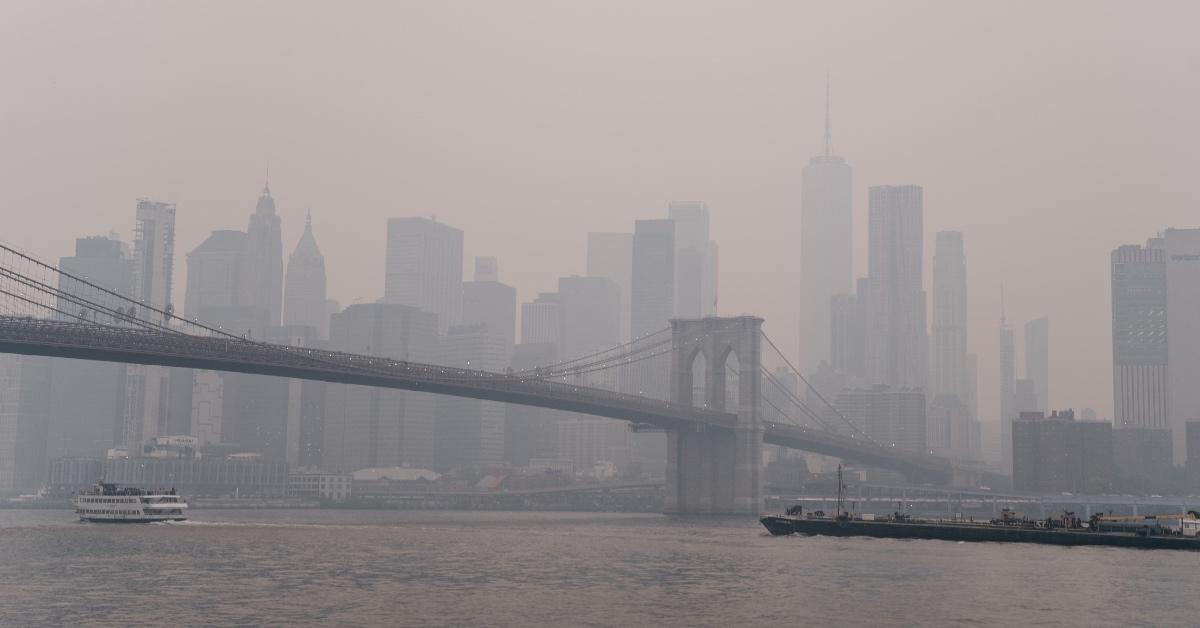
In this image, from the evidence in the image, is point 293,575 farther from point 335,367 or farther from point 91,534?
point 335,367

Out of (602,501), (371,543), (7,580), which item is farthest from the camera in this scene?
(602,501)

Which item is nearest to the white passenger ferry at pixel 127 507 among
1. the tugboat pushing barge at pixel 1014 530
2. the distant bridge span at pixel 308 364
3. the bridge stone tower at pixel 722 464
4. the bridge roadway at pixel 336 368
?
the bridge roadway at pixel 336 368

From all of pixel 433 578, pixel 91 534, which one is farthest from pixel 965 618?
pixel 91 534

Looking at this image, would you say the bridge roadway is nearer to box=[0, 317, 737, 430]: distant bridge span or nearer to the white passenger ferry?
box=[0, 317, 737, 430]: distant bridge span

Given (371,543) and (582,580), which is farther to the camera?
(371,543)

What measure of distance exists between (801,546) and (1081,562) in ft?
51.6

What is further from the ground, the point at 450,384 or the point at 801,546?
the point at 450,384

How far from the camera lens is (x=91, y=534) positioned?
3324 inches

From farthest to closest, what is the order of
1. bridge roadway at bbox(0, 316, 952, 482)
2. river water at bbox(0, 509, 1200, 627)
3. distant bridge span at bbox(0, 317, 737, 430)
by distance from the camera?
1. bridge roadway at bbox(0, 316, 952, 482)
2. distant bridge span at bbox(0, 317, 737, 430)
3. river water at bbox(0, 509, 1200, 627)

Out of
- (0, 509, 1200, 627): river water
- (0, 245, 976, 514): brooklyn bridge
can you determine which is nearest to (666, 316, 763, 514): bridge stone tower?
(0, 245, 976, 514): brooklyn bridge

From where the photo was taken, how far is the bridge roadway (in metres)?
80.2

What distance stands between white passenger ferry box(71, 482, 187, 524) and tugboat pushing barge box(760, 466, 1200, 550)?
41715mm

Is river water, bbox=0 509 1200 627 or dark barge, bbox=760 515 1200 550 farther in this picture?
dark barge, bbox=760 515 1200 550

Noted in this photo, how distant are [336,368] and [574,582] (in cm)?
4471
